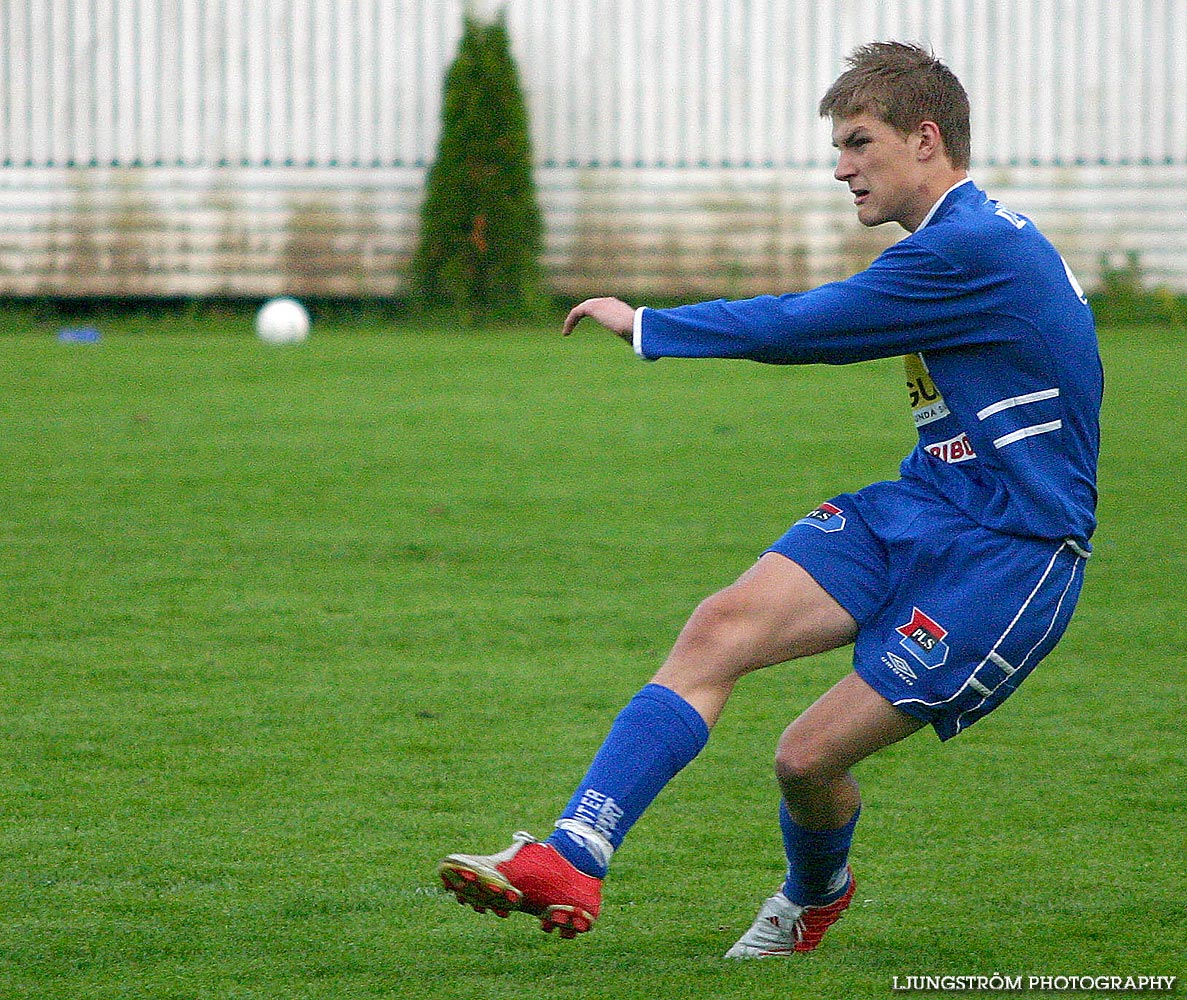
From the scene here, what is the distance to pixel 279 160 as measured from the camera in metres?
16.8

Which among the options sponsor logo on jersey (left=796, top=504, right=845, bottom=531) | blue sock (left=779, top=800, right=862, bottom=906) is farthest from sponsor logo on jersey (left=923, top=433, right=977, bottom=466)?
blue sock (left=779, top=800, right=862, bottom=906)

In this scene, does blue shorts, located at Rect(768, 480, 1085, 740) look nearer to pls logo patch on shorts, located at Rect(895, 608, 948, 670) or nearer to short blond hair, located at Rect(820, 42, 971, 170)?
pls logo patch on shorts, located at Rect(895, 608, 948, 670)

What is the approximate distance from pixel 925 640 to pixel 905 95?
3.27 ft

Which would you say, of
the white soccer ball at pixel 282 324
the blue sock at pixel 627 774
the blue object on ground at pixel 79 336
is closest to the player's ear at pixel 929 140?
the blue sock at pixel 627 774

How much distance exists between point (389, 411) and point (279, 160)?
6.62m

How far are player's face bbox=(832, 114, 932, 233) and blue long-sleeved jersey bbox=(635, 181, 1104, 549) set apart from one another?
0.07 metres

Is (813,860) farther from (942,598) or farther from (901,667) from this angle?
(942,598)

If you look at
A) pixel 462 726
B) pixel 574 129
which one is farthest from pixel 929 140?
pixel 574 129

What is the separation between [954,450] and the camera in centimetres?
320

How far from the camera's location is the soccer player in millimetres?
3031

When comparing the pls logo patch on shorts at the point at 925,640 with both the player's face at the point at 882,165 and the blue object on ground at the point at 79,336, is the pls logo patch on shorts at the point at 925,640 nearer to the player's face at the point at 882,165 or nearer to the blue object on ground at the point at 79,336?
the player's face at the point at 882,165

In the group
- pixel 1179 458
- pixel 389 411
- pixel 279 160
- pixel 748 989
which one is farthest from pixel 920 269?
pixel 279 160

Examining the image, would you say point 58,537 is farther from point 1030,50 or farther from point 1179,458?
point 1030,50

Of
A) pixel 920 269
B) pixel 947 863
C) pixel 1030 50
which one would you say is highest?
pixel 1030 50
